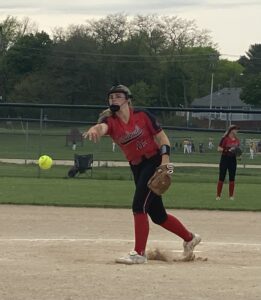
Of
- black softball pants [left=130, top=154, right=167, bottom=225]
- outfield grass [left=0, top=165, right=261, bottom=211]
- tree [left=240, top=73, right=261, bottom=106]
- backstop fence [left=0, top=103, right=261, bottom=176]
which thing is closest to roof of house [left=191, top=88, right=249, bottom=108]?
tree [left=240, top=73, right=261, bottom=106]

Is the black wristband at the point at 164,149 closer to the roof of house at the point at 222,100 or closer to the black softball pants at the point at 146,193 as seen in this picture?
the black softball pants at the point at 146,193

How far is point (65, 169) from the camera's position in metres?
25.2

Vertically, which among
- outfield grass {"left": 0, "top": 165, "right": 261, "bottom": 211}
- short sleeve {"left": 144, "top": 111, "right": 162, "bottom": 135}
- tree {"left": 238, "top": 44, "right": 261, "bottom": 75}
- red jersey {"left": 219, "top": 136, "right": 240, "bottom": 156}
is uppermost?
tree {"left": 238, "top": 44, "right": 261, "bottom": 75}

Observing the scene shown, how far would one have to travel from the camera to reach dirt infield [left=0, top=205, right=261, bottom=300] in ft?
19.3

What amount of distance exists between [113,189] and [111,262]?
1088 centimetres

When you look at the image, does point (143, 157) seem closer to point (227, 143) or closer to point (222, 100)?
point (227, 143)

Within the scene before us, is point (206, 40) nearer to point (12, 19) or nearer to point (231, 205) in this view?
point (12, 19)

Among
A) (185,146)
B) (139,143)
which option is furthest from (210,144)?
(139,143)

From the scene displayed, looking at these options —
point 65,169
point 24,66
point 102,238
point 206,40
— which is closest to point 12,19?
point 24,66

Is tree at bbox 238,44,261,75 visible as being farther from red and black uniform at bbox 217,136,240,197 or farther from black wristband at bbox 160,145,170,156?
black wristband at bbox 160,145,170,156

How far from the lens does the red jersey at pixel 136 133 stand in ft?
24.6

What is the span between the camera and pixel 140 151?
24.9 feet

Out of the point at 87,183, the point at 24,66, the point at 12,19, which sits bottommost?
the point at 87,183

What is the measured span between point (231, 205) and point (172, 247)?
6264 millimetres
